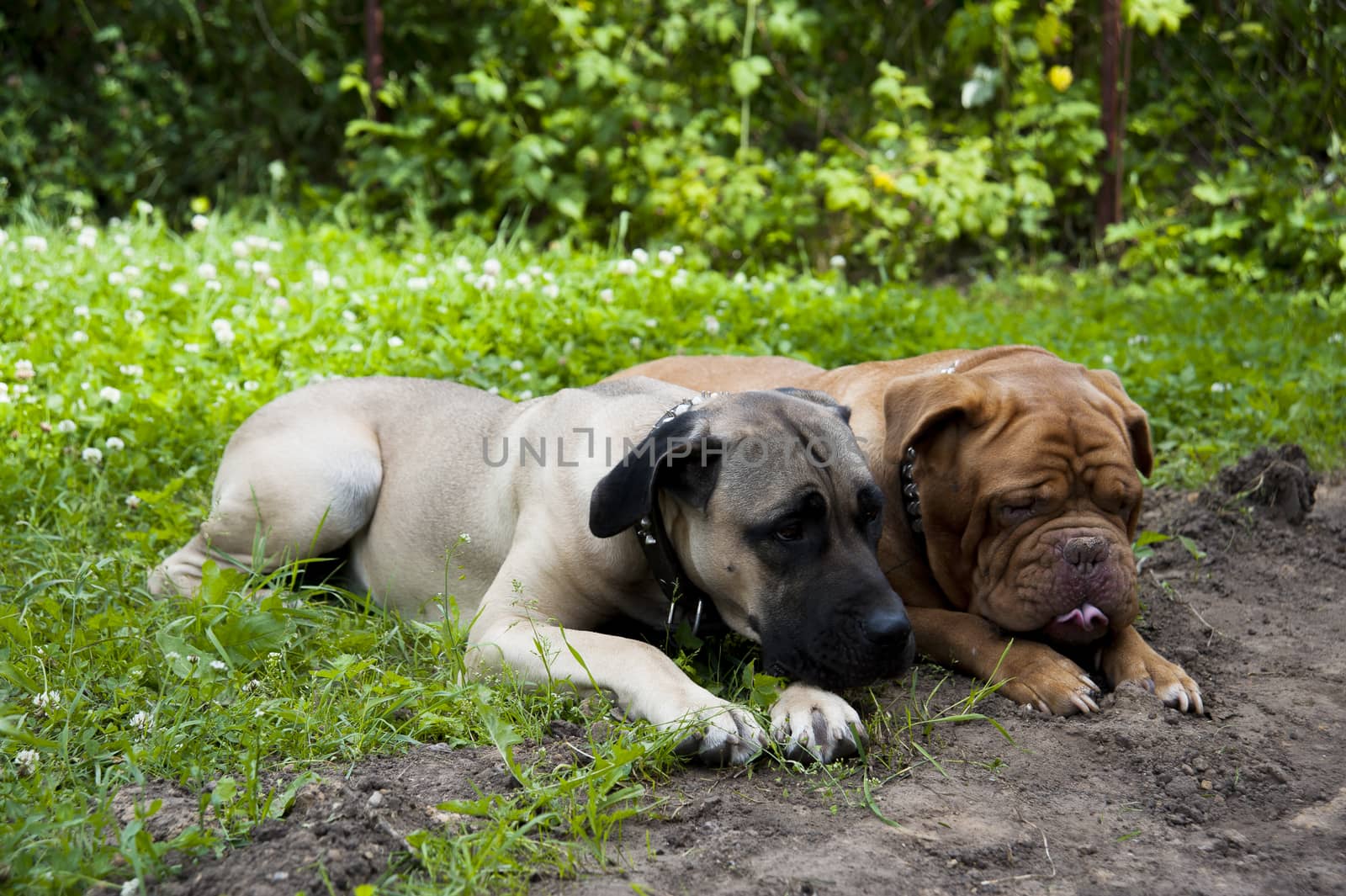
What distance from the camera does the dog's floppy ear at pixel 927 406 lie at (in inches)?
146

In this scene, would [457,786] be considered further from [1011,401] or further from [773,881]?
[1011,401]

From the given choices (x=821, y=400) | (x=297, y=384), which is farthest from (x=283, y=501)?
(x=821, y=400)

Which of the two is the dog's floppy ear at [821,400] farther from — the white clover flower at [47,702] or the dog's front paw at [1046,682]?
the white clover flower at [47,702]

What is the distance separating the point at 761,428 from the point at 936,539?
0.79 meters

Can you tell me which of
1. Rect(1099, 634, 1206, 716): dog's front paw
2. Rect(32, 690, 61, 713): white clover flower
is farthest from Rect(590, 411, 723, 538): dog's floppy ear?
Rect(32, 690, 61, 713): white clover flower

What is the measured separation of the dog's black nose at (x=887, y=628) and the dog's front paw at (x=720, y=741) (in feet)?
1.31

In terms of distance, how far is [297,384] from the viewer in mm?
5766

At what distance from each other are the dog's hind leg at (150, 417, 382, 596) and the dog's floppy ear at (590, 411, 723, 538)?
1317 mm

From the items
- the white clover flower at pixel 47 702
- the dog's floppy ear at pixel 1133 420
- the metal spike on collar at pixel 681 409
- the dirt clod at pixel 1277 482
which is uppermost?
the metal spike on collar at pixel 681 409

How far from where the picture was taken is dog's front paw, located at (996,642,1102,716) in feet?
10.9

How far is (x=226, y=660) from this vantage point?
3324 millimetres

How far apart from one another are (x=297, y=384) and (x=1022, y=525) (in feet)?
11.7

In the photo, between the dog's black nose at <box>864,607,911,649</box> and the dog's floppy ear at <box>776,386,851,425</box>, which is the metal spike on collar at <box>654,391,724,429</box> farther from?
the dog's black nose at <box>864,607,911,649</box>

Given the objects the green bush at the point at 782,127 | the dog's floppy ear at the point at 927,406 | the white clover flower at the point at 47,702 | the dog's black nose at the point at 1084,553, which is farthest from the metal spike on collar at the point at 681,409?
the green bush at the point at 782,127
